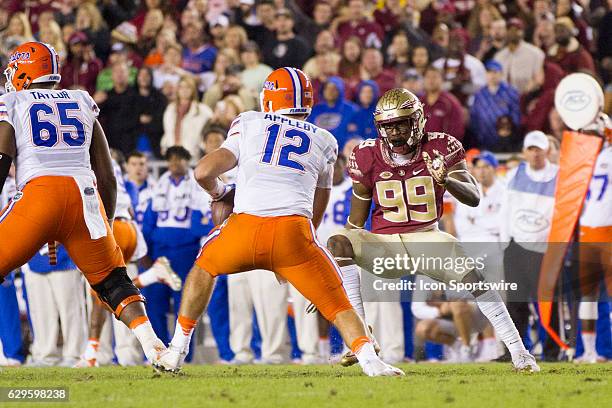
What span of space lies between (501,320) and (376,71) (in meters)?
7.19

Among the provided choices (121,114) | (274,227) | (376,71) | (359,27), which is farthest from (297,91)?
(359,27)

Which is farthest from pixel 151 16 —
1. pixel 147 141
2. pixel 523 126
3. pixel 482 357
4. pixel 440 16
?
pixel 482 357

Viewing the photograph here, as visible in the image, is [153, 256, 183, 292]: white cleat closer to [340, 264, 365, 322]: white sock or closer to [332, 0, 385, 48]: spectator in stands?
[340, 264, 365, 322]: white sock

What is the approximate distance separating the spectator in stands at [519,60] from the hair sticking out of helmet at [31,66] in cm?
787

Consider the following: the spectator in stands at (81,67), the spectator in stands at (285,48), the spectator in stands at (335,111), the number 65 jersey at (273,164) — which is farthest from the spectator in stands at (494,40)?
the number 65 jersey at (273,164)

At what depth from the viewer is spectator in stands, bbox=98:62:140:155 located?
1587 centimetres

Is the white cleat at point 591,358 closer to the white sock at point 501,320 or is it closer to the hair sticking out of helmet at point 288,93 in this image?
the white sock at point 501,320

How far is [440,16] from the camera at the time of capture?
1673 centimetres

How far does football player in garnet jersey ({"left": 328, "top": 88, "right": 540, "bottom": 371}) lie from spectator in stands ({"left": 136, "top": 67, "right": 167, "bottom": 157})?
260 inches

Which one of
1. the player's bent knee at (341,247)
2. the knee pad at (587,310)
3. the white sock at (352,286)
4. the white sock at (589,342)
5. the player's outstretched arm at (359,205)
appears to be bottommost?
the white sock at (589,342)

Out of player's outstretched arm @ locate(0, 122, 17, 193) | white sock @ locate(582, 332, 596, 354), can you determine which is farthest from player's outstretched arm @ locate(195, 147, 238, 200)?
white sock @ locate(582, 332, 596, 354)

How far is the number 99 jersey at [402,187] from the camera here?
9336mm

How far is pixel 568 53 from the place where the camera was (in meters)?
15.1

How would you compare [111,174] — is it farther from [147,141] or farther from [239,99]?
[147,141]
